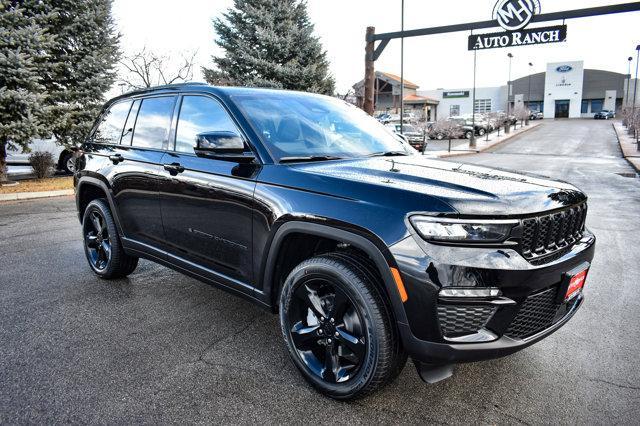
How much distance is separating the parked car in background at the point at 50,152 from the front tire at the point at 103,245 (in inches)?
351

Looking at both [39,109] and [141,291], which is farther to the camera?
[39,109]

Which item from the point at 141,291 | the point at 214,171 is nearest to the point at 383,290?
the point at 214,171

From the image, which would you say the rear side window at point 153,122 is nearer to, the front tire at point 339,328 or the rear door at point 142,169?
the rear door at point 142,169

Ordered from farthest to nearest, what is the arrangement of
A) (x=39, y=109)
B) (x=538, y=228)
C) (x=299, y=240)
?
1. (x=39, y=109)
2. (x=299, y=240)
3. (x=538, y=228)

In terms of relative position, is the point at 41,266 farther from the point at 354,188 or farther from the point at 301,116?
the point at 354,188

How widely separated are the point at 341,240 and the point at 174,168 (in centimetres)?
172

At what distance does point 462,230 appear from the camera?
2236 mm

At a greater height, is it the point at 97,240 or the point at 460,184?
the point at 460,184

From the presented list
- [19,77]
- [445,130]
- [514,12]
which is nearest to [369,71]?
[514,12]

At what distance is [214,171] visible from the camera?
3309 millimetres

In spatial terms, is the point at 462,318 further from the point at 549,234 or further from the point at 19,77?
the point at 19,77

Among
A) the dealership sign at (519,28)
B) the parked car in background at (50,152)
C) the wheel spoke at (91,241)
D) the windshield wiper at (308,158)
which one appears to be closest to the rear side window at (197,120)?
the windshield wiper at (308,158)

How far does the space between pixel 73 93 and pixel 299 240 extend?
1166 cm

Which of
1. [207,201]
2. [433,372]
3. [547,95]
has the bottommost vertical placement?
[433,372]
